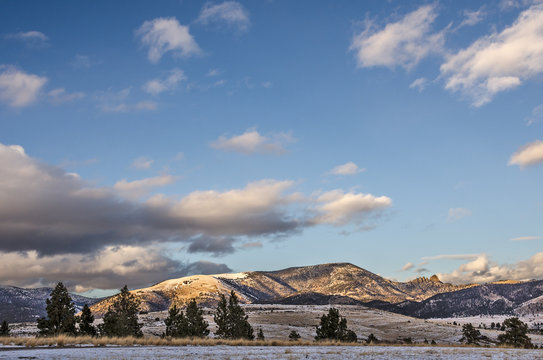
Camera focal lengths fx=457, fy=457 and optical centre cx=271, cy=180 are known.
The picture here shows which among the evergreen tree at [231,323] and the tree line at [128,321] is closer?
the tree line at [128,321]

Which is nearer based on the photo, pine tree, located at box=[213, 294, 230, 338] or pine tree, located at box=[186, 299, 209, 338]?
pine tree, located at box=[213, 294, 230, 338]

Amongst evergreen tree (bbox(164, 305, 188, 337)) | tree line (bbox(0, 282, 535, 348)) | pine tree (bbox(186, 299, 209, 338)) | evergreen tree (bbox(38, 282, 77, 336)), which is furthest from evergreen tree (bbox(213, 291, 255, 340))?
evergreen tree (bbox(38, 282, 77, 336))

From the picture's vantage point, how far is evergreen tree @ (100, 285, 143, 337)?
65.0 meters

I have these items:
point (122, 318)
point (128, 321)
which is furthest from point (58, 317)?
point (128, 321)

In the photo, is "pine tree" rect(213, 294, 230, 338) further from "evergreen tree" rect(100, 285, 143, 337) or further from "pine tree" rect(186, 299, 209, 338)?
"evergreen tree" rect(100, 285, 143, 337)

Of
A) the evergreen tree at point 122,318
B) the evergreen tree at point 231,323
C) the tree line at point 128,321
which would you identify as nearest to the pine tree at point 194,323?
the tree line at point 128,321

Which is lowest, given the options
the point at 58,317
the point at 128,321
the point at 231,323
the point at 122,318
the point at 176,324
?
the point at 176,324

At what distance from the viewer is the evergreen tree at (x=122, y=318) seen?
65000 mm

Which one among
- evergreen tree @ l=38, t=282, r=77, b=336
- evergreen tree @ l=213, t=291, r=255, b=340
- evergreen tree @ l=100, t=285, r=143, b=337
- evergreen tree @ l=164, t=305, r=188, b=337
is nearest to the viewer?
evergreen tree @ l=38, t=282, r=77, b=336

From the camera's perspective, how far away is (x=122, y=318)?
2576 inches

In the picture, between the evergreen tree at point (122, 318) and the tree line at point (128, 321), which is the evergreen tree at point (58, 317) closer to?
the tree line at point (128, 321)

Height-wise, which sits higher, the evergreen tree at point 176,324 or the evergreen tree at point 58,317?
the evergreen tree at point 58,317

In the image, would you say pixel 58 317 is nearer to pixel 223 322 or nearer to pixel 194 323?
pixel 194 323

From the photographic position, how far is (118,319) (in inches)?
2564
